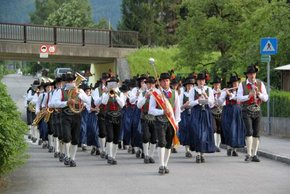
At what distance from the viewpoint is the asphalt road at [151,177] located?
36.1 feet

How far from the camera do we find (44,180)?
40.8 ft

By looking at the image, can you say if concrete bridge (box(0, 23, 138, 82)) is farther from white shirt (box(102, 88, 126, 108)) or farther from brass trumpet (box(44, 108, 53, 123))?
white shirt (box(102, 88, 126, 108))

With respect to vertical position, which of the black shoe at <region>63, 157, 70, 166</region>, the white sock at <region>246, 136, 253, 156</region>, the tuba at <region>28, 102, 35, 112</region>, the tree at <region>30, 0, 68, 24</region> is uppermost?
the tree at <region>30, 0, 68, 24</region>

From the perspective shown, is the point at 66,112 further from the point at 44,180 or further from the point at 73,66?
the point at 73,66

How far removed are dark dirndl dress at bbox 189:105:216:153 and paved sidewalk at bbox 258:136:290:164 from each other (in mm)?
1471

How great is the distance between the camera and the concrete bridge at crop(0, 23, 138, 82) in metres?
37.1

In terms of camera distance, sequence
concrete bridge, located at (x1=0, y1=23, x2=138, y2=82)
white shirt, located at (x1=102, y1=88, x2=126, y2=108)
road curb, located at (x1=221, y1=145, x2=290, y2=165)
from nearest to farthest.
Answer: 1. road curb, located at (x1=221, y1=145, x2=290, y2=165)
2. white shirt, located at (x1=102, y1=88, x2=126, y2=108)
3. concrete bridge, located at (x1=0, y1=23, x2=138, y2=82)

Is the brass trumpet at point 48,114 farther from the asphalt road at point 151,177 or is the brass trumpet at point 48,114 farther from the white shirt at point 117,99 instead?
the white shirt at point 117,99

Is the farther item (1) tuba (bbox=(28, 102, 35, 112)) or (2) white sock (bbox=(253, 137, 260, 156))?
(1) tuba (bbox=(28, 102, 35, 112))

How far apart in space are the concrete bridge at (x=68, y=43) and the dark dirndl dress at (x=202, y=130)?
22.6 metres

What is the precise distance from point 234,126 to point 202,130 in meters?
1.19

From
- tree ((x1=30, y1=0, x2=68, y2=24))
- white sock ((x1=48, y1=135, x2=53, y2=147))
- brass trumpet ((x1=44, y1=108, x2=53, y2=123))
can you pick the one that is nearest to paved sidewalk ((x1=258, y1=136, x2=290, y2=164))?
brass trumpet ((x1=44, y1=108, x2=53, y2=123))

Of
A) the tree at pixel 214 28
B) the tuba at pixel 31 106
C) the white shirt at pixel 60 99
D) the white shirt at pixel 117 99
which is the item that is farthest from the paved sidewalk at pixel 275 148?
the tree at pixel 214 28

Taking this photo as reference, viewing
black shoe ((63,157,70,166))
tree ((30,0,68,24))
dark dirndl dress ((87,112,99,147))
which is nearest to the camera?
black shoe ((63,157,70,166))
